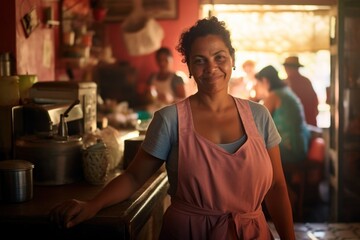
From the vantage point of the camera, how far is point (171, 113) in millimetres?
2115

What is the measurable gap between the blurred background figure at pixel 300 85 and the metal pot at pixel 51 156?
4337 millimetres

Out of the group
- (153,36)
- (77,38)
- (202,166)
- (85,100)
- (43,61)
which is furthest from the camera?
(153,36)

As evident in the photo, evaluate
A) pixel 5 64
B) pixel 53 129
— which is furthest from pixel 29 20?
pixel 53 129

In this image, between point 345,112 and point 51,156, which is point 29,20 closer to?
point 51,156

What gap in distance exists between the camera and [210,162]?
204cm

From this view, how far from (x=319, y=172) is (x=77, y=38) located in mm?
2907

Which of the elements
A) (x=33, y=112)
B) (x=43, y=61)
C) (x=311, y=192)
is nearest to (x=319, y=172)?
(x=311, y=192)

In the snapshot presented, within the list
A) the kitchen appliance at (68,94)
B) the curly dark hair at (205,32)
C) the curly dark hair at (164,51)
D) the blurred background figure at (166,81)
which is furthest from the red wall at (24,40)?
the curly dark hair at (164,51)

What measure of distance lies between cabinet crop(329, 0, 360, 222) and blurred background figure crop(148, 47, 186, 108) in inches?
92.4

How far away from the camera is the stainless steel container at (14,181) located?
223cm

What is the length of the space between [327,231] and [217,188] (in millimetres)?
3218

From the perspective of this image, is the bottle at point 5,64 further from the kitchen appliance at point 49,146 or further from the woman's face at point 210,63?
the woman's face at point 210,63

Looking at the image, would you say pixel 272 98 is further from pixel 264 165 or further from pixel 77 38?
pixel 264 165

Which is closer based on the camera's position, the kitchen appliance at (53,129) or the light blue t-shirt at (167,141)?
the light blue t-shirt at (167,141)
